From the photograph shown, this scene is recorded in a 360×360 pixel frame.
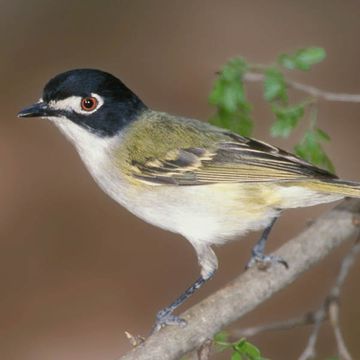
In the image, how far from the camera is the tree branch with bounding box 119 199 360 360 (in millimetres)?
4500

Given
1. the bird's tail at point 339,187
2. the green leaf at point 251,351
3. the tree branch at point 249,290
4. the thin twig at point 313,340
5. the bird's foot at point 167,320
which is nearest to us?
the green leaf at point 251,351

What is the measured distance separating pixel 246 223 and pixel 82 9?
283 inches

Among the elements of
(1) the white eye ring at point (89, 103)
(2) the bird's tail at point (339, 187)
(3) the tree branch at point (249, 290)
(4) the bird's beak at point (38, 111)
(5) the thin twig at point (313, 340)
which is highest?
(4) the bird's beak at point (38, 111)

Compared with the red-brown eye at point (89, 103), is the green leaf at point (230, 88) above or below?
below

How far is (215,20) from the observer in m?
11.5

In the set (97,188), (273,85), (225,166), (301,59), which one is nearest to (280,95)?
(273,85)

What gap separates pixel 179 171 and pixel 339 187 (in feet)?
2.77

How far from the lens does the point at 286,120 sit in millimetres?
4938

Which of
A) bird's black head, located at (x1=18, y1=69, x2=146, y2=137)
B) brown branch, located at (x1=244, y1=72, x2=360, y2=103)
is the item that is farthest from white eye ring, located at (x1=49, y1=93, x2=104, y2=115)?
brown branch, located at (x1=244, y1=72, x2=360, y2=103)

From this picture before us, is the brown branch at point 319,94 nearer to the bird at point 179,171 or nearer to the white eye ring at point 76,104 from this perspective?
the bird at point 179,171

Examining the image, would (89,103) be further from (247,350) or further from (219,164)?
(247,350)

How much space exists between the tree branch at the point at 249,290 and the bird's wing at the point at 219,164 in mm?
534

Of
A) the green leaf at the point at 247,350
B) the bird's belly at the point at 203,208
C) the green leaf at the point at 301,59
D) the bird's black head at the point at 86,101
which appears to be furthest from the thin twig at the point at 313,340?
the bird's black head at the point at 86,101

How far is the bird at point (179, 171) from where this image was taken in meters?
4.96
